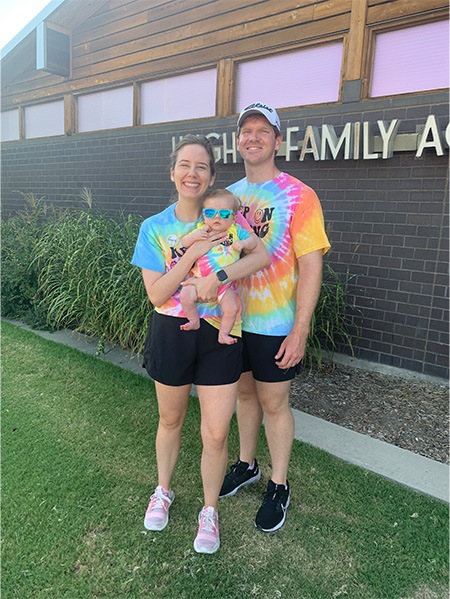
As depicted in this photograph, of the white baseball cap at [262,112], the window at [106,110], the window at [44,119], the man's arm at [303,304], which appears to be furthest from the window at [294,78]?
the window at [44,119]

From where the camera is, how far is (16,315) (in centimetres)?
557

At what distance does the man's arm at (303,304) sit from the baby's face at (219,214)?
0.40 meters

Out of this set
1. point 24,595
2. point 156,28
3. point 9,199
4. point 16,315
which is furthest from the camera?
point 9,199

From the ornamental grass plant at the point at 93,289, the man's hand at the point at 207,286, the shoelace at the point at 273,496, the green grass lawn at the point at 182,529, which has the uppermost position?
the man's hand at the point at 207,286

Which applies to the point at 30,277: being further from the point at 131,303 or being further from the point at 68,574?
the point at 68,574

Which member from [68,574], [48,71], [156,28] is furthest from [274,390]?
[48,71]

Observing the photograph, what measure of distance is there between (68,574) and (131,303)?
8.70 ft

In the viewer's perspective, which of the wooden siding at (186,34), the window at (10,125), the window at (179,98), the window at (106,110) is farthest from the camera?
the window at (10,125)

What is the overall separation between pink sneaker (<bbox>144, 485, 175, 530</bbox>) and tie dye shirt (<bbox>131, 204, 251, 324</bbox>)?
97 cm

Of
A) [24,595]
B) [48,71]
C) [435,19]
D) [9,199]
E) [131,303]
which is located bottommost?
[24,595]

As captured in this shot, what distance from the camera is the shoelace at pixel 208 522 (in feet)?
6.72

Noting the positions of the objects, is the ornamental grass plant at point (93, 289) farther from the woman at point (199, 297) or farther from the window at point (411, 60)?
the woman at point (199, 297)

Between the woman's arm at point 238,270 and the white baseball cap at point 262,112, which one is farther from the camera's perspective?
the white baseball cap at point 262,112

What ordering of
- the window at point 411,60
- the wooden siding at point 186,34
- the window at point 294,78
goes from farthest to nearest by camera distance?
1. the window at point 294,78
2. the wooden siding at point 186,34
3. the window at point 411,60
